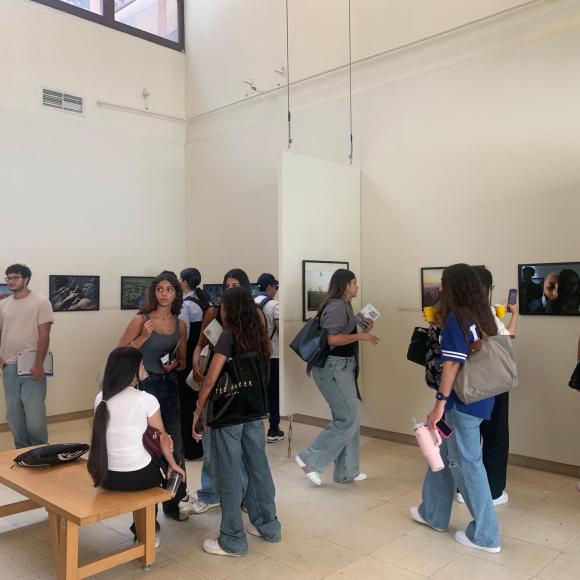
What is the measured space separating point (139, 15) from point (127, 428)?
680 cm

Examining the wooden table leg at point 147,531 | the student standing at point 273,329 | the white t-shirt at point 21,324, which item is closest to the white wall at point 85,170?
the white t-shirt at point 21,324

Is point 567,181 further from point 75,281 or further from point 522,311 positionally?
point 75,281

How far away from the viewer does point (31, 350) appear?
17.1ft

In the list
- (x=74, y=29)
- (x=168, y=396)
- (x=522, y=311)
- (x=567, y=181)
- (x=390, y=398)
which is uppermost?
(x=74, y=29)

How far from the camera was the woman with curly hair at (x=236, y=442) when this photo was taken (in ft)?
10.8

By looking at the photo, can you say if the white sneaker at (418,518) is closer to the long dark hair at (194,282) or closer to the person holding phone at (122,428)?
the person holding phone at (122,428)

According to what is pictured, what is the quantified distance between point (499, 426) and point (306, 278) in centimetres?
214

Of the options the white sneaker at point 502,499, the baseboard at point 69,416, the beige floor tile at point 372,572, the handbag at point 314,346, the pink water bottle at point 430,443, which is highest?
the handbag at point 314,346

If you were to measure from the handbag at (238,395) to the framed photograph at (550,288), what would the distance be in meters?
2.74

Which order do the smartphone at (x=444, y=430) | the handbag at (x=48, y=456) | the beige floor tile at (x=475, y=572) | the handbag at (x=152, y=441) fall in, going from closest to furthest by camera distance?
the beige floor tile at (x=475, y=572) < the handbag at (x=152, y=441) < the smartphone at (x=444, y=430) < the handbag at (x=48, y=456)

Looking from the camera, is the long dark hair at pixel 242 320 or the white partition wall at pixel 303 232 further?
the white partition wall at pixel 303 232

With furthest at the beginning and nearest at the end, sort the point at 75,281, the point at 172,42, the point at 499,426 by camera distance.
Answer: the point at 172,42
the point at 75,281
the point at 499,426

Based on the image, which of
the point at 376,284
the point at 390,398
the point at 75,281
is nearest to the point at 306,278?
the point at 376,284

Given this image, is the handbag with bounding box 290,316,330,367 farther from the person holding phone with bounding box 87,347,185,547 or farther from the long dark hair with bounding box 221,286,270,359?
the person holding phone with bounding box 87,347,185,547
